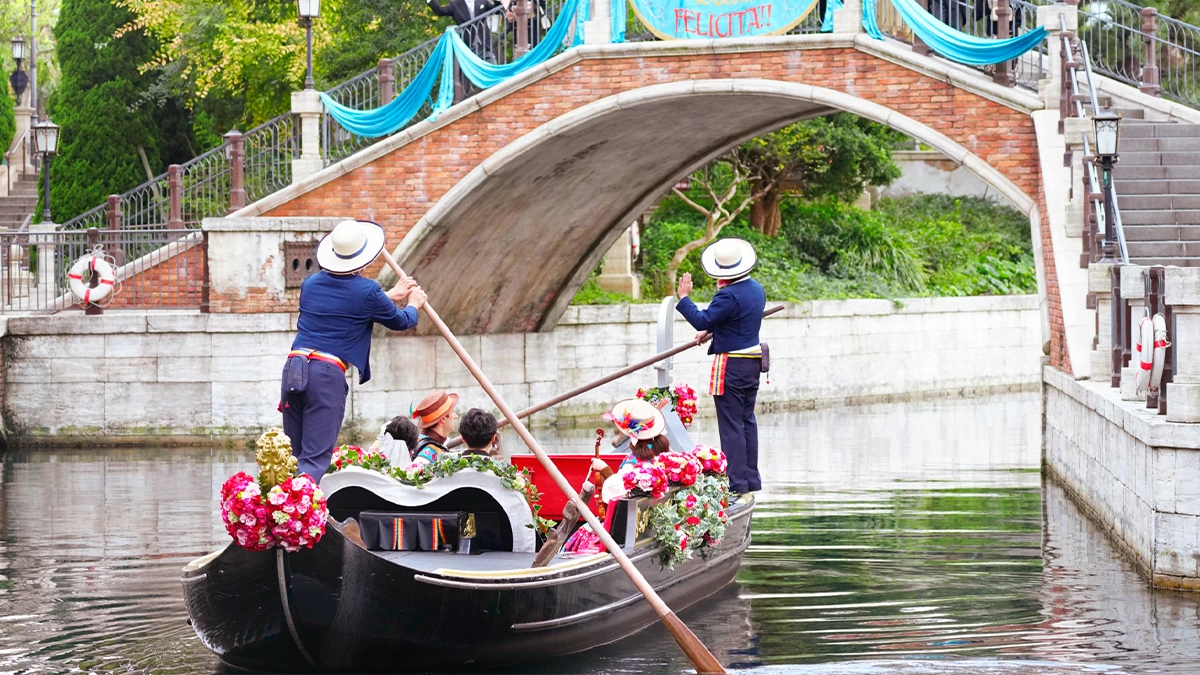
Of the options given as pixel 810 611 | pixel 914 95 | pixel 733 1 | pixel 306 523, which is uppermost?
pixel 733 1

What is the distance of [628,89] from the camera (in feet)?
51.8

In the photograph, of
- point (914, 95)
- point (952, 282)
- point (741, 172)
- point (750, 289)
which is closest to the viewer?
point (750, 289)

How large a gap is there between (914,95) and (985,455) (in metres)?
3.44

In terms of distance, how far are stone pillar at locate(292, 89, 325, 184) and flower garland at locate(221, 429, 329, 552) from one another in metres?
11.0

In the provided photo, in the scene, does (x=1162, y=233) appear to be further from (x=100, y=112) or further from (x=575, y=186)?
(x=100, y=112)

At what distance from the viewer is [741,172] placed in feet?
77.2

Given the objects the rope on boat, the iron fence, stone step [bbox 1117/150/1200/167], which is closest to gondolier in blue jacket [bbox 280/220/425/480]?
the rope on boat

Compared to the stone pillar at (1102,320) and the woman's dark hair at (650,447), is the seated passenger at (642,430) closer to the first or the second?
the woman's dark hair at (650,447)

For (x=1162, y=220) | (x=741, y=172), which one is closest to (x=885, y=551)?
(x=1162, y=220)

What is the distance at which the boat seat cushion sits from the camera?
24.5 feet

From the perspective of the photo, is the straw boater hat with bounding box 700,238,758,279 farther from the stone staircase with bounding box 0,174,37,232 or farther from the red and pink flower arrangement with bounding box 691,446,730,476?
the stone staircase with bounding box 0,174,37,232

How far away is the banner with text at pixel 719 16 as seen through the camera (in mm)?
15273

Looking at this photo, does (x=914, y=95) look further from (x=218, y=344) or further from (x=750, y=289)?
(x=218, y=344)

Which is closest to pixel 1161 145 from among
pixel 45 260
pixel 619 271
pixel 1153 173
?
pixel 1153 173
